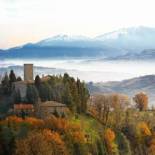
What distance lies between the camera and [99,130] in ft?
297

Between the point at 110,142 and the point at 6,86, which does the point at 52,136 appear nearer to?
the point at 110,142

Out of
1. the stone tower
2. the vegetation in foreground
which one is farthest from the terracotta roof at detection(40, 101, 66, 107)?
the stone tower

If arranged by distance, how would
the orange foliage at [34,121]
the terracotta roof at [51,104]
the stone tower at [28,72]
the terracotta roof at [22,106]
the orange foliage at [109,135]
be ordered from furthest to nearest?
the stone tower at [28,72] → the terracotta roof at [51,104] → the terracotta roof at [22,106] → the orange foliage at [109,135] → the orange foliage at [34,121]

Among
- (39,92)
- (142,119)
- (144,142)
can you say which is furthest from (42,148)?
(142,119)

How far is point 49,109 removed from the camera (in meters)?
88.0

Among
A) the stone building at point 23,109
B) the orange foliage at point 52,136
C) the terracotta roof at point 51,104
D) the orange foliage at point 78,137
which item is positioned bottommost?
the orange foliage at point 78,137

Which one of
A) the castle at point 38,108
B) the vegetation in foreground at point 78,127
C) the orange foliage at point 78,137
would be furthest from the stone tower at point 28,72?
the orange foliage at point 78,137

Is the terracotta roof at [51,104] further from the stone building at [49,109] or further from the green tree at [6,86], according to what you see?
the green tree at [6,86]

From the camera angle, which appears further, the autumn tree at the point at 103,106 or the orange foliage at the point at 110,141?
the autumn tree at the point at 103,106

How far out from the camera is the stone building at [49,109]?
3430 inches

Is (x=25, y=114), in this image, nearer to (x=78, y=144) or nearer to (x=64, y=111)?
(x=64, y=111)

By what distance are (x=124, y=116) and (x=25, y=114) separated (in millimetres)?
22380

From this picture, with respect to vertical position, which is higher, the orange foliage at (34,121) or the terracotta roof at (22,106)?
the terracotta roof at (22,106)

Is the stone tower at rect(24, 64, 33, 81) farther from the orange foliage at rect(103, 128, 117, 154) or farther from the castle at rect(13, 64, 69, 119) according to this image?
the orange foliage at rect(103, 128, 117, 154)
